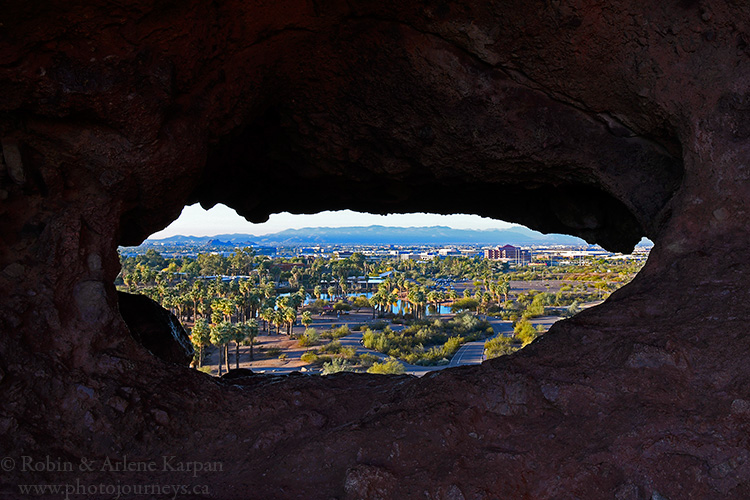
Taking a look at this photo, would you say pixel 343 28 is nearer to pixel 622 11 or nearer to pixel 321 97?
pixel 321 97

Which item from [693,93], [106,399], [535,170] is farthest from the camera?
[535,170]

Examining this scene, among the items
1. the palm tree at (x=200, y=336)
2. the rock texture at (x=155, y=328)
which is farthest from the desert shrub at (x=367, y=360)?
the rock texture at (x=155, y=328)

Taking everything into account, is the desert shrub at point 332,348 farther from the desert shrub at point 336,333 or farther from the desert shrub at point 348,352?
the desert shrub at point 336,333

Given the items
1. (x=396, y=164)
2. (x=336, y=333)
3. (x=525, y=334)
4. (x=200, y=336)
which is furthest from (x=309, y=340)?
(x=396, y=164)

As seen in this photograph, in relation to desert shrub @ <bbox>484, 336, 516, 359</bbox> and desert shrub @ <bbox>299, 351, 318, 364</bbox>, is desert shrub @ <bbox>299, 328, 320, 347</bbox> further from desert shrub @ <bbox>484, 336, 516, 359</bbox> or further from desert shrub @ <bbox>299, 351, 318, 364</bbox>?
desert shrub @ <bbox>484, 336, 516, 359</bbox>

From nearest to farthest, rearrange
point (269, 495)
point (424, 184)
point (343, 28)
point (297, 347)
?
point (269, 495) → point (343, 28) → point (424, 184) → point (297, 347)

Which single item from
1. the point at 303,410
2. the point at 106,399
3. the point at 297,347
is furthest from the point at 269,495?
the point at 297,347

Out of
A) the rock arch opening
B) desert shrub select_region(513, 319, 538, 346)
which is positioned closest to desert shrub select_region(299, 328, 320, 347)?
the rock arch opening

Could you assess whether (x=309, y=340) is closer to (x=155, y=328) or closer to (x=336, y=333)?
(x=336, y=333)
